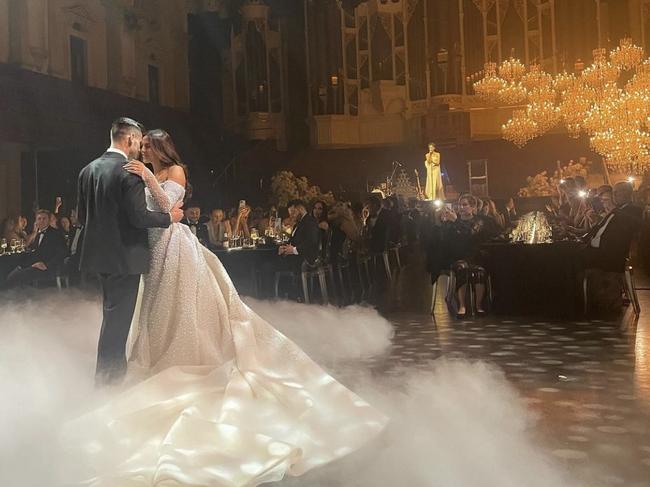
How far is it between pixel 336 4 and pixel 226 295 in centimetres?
1653

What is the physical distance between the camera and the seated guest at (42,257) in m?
8.06

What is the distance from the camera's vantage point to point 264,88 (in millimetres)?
19156

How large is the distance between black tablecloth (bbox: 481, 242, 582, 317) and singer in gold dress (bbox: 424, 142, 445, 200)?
9.52 metres

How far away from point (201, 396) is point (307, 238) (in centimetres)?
443

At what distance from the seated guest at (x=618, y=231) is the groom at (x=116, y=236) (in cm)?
455

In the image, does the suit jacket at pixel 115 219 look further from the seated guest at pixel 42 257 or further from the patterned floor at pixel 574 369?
the seated guest at pixel 42 257

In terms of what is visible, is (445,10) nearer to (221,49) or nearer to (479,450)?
(221,49)

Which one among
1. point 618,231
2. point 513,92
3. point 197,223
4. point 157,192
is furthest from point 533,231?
point 513,92

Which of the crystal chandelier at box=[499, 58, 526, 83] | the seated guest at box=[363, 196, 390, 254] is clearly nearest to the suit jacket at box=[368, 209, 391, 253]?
the seated guest at box=[363, 196, 390, 254]

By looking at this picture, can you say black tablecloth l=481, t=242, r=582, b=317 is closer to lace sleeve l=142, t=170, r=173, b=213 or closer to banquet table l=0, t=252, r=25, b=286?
lace sleeve l=142, t=170, r=173, b=213

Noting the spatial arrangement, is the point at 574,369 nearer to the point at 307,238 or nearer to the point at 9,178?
the point at 307,238

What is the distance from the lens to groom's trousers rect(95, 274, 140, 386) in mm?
3607

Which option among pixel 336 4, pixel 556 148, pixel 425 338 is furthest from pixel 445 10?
pixel 425 338

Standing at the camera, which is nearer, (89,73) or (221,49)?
(89,73)
